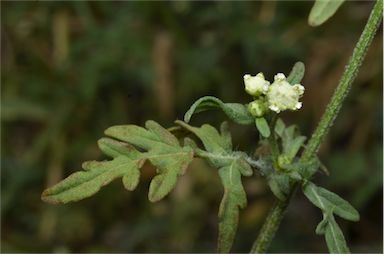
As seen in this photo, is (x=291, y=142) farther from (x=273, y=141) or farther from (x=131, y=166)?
(x=131, y=166)

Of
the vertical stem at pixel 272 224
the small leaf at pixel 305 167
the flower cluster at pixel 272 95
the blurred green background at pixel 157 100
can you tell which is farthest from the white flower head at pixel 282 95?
the blurred green background at pixel 157 100

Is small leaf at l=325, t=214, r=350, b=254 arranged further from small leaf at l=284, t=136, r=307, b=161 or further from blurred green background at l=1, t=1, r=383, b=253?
blurred green background at l=1, t=1, r=383, b=253

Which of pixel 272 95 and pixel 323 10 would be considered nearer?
pixel 272 95

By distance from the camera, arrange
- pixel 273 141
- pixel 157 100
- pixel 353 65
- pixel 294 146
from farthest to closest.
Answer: pixel 157 100, pixel 294 146, pixel 273 141, pixel 353 65

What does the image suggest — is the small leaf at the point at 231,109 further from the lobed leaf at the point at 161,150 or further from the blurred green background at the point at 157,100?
the blurred green background at the point at 157,100

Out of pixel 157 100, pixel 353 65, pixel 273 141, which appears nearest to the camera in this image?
pixel 353 65

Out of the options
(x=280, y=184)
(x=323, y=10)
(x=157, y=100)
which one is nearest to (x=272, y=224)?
(x=280, y=184)

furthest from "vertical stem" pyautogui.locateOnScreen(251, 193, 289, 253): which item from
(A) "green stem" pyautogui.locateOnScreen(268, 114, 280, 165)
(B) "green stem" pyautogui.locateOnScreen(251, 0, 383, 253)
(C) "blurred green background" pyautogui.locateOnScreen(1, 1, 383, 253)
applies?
(C) "blurred green background" pyautogui.locateOnScreen(1, 1, 383, 253)

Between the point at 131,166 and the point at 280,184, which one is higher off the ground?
the point at 131,166
